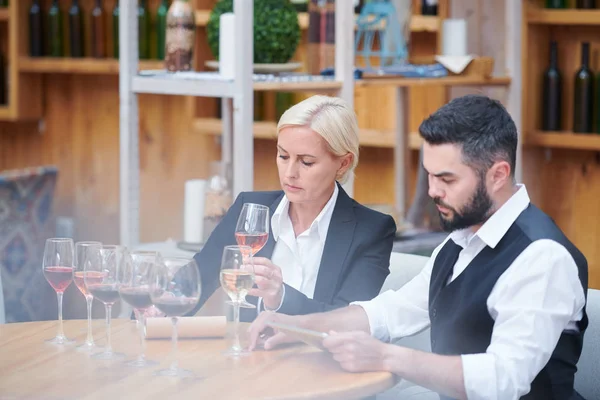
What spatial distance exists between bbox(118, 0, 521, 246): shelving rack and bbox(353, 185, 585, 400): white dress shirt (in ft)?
3.76

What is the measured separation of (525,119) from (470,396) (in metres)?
2.28

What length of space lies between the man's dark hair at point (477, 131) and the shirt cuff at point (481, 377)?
0.34 meters

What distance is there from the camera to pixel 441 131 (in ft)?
5.98

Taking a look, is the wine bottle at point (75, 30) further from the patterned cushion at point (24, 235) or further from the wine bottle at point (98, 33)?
the patterned cushion at point (24, 235)

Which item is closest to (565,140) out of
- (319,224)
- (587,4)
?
(587,4)

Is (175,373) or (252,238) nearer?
(175,373)

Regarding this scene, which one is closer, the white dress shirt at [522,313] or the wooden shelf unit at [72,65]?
the white dress shirt at [522,313]

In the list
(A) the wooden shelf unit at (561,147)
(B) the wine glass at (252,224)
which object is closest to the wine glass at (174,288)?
(B) the wine glass at (252,224)

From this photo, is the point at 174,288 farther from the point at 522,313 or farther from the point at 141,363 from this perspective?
the point at 522,313

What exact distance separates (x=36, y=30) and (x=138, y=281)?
3.31 meters

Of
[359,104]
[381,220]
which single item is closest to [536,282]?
[381,220]

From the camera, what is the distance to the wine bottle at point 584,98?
3594 millimetres

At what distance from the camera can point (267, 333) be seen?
192cm

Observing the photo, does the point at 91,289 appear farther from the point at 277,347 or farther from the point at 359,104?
the point at 359,104
